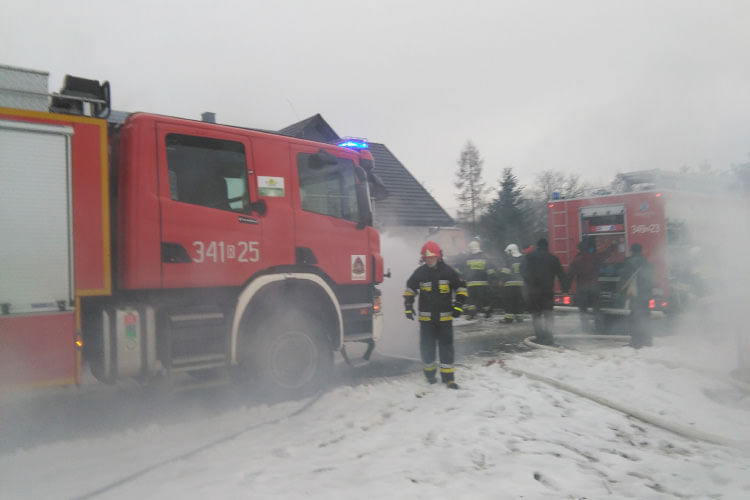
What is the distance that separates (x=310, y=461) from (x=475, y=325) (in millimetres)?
8488

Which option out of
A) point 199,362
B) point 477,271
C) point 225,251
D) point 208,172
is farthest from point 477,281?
point 199,362

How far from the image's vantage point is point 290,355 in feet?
18.2

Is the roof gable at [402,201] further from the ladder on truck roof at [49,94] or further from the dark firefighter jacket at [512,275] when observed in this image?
the ladder on truck roof at [49,94]

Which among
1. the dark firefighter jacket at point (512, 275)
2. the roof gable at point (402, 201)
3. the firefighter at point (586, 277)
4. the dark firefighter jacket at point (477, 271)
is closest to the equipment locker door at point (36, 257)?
the firefighter at point (586, 277)

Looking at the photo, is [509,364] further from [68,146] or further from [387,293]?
[68,146]

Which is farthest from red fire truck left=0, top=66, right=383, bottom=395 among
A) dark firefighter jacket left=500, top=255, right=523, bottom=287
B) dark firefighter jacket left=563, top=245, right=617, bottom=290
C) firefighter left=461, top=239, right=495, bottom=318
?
dark firefighter jacket left=500, top=255, right=523, bottom=287

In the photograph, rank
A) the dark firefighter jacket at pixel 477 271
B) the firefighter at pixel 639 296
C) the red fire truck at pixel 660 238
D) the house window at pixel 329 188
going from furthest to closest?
the dark firefighter jacket at pixel 477 271 → the red fire truck at pixel 660 238 → the firefighter at pixel 639 296 → the house window at pixel 329 188

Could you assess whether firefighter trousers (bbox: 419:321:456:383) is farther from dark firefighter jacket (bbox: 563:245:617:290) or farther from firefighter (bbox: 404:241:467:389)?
dark firefighter jacket (bbox: 563:245:617:290)

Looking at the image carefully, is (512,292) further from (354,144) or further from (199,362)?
(199,362)

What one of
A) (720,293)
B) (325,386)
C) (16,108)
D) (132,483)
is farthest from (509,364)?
(16,108)

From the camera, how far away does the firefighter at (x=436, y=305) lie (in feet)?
18.6

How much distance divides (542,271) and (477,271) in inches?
147

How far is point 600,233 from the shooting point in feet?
35.4

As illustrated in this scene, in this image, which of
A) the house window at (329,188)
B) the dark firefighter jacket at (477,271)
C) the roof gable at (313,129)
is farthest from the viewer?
the roof gable at (313,129)
